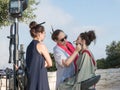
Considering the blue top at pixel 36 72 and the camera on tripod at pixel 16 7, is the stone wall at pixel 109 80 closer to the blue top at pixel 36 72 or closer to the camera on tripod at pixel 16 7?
the camera on tripod at pixel 16 7

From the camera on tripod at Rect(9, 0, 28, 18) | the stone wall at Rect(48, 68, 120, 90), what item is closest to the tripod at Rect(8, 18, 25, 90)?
the camera on tripod at Rect(9, 0, 28, 18)

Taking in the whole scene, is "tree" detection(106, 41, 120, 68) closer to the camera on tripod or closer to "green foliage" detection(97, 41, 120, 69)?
"green foliage" detection(97, 41, 120, 69)

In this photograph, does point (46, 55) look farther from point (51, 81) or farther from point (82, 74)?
point (51, 81)

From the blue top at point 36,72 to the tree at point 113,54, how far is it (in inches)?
546

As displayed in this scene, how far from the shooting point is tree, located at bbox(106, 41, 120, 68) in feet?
68.7

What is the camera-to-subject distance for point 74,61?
22.6 ft

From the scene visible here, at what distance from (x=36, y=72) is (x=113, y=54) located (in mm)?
17527

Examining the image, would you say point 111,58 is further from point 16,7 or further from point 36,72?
point 36,72

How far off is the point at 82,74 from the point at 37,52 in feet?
2.26

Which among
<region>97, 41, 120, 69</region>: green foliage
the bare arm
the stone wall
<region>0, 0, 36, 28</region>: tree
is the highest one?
<region>0, 0, 36, 28</region>: tree

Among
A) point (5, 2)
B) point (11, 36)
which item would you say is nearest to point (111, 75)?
point (5, 2)

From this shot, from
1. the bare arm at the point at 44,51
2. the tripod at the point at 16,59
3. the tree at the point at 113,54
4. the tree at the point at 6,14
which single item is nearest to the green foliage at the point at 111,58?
the tree at the point at 113,54

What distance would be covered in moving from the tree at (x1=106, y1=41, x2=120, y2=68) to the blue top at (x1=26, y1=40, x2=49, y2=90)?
546 inches

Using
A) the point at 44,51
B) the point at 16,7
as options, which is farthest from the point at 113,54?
the point at 44,51
